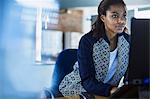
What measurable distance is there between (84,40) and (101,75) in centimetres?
23

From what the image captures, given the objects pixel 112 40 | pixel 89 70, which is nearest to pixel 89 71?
pixel 89 70

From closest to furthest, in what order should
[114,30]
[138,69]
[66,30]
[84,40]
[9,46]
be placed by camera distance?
[138,69] → [84,40] → [114,30] → [66,30] → [9,46]

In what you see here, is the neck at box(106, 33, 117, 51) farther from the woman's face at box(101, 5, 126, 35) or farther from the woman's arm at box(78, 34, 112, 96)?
the woman's arm at box(78, 34, 112, 96)

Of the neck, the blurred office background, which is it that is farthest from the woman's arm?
the blurred office background

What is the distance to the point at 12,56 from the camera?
231cm

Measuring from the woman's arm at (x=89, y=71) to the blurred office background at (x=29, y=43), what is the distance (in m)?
0.75

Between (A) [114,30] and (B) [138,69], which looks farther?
(A) [114,30]

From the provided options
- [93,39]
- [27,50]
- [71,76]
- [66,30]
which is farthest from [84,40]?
[27,50]

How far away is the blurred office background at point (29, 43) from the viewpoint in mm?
2178

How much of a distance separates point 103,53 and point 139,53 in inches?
25.3

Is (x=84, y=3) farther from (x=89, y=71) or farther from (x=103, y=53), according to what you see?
(x=89, y=71)

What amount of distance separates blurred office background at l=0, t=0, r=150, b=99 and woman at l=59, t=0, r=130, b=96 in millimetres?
568

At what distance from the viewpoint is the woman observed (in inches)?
52.6

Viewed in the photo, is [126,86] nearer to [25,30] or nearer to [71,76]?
[71,76]
